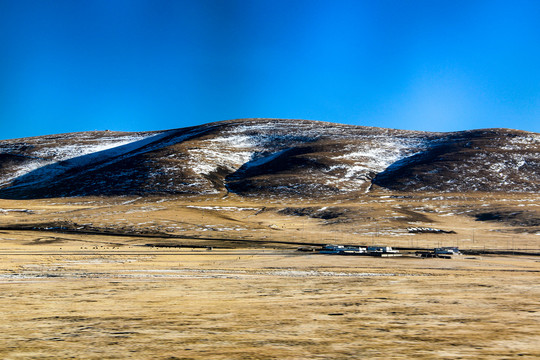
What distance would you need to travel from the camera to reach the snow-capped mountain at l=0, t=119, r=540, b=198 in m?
136

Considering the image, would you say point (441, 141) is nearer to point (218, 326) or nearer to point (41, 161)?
point (41, 161)

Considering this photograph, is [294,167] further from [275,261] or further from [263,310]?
[263,310]

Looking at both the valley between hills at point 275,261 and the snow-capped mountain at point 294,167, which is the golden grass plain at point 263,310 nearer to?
the valley between hills at point 275,261

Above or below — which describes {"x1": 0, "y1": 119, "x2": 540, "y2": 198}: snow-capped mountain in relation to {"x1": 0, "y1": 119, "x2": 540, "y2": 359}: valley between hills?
above

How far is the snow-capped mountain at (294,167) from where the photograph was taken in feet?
447

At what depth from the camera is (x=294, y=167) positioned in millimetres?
158125

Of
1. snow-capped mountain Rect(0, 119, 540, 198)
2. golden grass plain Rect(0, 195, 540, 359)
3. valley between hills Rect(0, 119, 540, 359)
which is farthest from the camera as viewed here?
snow-capped mountain Rect(0, 119, 540, 198)

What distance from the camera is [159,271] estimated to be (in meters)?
28.4

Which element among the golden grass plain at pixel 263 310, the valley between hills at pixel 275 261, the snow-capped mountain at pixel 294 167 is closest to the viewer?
the golden grass plain at pixel 263 310

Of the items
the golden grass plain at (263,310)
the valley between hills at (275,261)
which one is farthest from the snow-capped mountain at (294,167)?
the golden grass plain at (263,310)

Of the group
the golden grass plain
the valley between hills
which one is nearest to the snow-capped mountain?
the valley between hills

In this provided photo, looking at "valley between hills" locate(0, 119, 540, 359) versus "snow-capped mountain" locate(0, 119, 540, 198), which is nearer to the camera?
"valley between hills" locate(0, 119, 540, 359)

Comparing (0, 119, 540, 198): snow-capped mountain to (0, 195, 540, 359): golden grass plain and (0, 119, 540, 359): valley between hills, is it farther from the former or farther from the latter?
(0, 195, 540, 359): golden grass plain

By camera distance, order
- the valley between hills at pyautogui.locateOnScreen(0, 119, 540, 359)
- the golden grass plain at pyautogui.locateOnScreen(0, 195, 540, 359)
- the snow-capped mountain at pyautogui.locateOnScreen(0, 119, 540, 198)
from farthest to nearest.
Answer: the snow-capped mountain at pyautogui.locateOnScreen(0, 119, 540, 198) → the valley between hills at pyautogui.locateOnScreen(0, 119, 540, 359) → the golden grass plain at pyautogui.locateOnScreen(0, 195, 540, 359)
